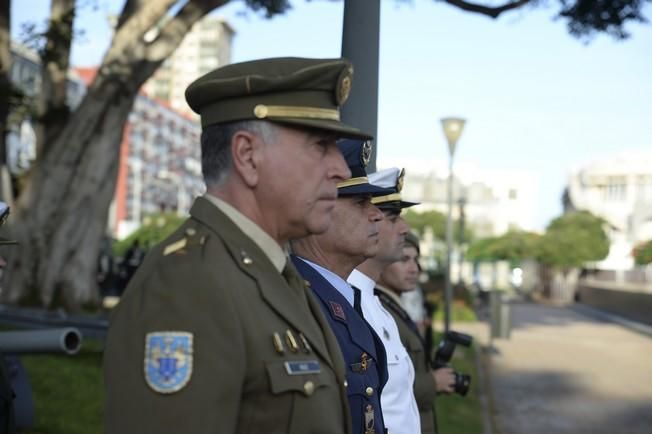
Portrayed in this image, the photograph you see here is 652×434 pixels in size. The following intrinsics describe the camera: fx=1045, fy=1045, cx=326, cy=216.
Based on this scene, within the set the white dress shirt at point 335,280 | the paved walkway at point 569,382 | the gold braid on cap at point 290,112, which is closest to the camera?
the gold braid on cap at point 290,112

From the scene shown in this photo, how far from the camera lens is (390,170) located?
3.97 meters

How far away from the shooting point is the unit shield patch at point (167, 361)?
1.81 meters

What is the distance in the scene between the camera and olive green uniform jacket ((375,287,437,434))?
4887 millimetres

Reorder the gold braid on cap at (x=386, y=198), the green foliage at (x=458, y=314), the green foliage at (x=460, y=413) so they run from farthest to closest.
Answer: the green foliage at (x=458, y=314)
the green foliage at (x=460, y=413)
the gold braid on cap at (x=386, y=198)

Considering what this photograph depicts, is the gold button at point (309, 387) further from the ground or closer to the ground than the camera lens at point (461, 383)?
further from the ground

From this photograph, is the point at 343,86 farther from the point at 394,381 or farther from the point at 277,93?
the point at 394,381

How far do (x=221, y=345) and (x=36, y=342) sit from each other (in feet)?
10.7

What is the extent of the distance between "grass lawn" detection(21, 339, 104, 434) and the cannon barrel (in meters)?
1.68

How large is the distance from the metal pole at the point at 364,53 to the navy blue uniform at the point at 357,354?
5.39 ft

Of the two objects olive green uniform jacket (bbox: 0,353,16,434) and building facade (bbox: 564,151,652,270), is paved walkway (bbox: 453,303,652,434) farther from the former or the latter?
building facade (bbox: 564,151,652,270)

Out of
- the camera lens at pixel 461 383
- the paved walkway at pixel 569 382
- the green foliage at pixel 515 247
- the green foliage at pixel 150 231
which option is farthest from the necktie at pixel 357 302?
the green foliage at pixel 515 247

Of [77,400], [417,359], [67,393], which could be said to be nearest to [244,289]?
[417,359]

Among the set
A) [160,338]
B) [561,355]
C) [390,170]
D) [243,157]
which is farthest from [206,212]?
[561,355]

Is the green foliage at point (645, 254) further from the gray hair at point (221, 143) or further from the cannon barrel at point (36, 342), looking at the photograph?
the gray hair at point (221, 143)
